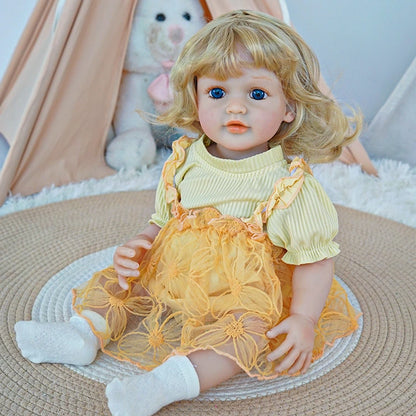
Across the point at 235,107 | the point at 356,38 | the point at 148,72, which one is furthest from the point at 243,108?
the point at 356,38

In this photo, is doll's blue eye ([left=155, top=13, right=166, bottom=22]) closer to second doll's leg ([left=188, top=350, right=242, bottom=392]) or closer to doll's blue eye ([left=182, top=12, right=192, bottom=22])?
doll's blue eye ([left=182, top=12, right=192, bottom=22])

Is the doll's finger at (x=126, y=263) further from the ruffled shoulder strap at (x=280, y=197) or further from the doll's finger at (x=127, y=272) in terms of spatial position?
the ruffled shoulder strap at (x=280, y=197)

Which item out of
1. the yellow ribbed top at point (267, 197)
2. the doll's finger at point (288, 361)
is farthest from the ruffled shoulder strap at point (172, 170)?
the doll's finger at point (288, 361)

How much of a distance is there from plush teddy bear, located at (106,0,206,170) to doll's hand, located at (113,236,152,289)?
28.2 inches

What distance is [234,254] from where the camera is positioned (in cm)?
86

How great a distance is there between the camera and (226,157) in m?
0.95

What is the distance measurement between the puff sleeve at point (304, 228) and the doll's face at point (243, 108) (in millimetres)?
114

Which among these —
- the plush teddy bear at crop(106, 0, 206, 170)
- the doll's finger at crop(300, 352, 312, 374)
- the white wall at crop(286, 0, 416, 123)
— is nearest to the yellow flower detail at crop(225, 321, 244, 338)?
the doll's finger at crop(300, 352, 312, 374)

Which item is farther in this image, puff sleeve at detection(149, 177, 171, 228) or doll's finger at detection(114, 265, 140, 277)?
puff sleeve at detection(149, 177, 171, 228)

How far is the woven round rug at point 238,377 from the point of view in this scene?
77 cm

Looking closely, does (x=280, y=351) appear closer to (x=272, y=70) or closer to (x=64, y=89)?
(x=272, y=70)

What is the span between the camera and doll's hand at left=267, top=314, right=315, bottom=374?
0.79m

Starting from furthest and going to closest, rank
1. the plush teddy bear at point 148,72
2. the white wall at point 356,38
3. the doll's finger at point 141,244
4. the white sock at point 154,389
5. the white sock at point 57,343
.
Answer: the white wall at point 356,38 < the plush teddy bear at point 148,72 < the doll's finger at point 141,244 < the white sock at point 57,343 < the white sock at point 154,389

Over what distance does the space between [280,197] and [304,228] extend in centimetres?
6
